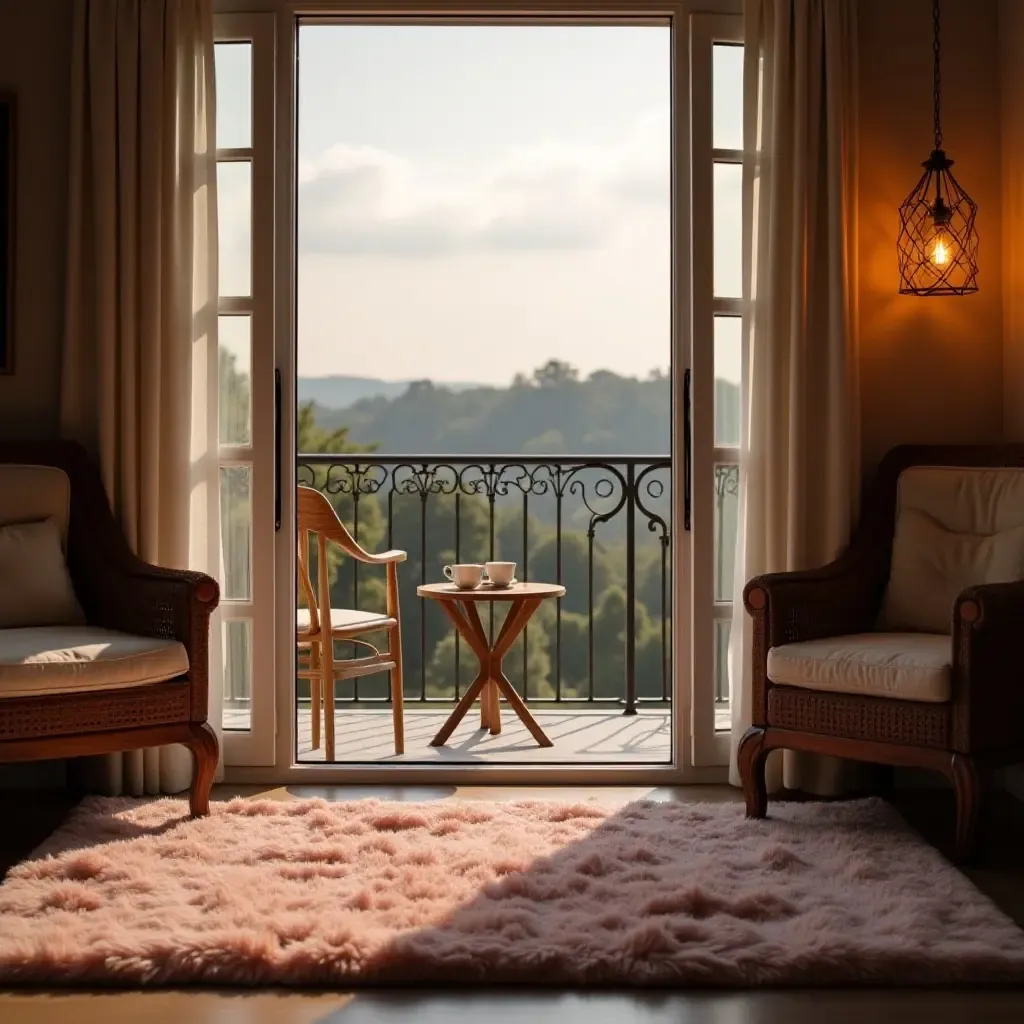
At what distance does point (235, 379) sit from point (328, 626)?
97cm

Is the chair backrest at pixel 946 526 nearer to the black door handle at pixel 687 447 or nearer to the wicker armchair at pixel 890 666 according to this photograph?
the wicker armchair at pixel 890 666

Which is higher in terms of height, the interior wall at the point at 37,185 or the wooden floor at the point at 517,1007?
the interior wall at the point at 37,185

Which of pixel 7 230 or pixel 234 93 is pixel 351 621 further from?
pixel 234 93

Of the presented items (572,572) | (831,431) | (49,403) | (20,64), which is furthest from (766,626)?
(572,572)

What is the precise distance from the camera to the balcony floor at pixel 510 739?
176 inches

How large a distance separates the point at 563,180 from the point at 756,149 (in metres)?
6.33

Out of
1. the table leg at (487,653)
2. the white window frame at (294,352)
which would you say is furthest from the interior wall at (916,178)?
the table leg at (487,653)

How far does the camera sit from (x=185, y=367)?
3768mm

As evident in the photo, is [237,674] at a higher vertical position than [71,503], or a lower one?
lower

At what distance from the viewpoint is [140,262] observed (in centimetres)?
374

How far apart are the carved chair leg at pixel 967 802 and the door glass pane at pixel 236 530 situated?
2153 millimetres

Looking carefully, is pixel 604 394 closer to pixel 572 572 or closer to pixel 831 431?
pixel 572 572

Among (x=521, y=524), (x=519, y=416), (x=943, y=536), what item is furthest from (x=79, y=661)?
(x=519, y=416)

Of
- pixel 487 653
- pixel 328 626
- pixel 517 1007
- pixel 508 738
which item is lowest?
pixel 508 738
